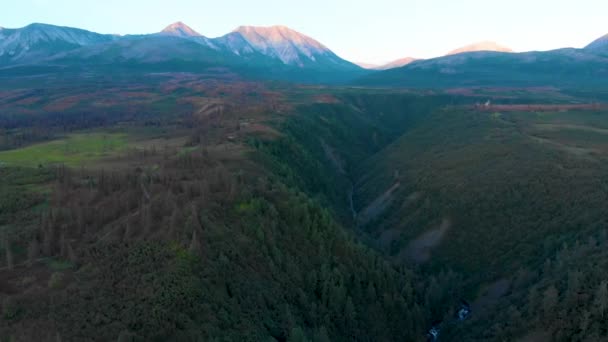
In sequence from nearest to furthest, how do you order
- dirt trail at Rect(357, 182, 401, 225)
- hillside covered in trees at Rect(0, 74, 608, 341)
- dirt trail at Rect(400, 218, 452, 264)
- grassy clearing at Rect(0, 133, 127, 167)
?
hillside covered in trees at Rect(0, 74, 608, 341) → grassy clearing at Rect(0, 133, 127, 167) → dirt trail at Rect(400, 218, 452, 264) → dirt trail at Rect(357, 182, 401, 225)

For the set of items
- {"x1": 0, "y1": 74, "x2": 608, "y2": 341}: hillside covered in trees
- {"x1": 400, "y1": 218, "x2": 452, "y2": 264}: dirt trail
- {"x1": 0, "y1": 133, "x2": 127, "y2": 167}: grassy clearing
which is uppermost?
{"x1": 0, "y1": 133, "x2": 127, "y2": 167}: grassy clearing

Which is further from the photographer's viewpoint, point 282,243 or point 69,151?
point 69,151

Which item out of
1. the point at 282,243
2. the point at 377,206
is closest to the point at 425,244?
the point at 377,206

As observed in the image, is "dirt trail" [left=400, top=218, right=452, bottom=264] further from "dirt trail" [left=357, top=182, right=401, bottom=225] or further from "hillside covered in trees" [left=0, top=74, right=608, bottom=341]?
"dirt trail" [left=357, top=182, right=401, bottom=225]

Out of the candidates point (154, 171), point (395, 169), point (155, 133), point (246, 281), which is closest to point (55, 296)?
point (246, 281)

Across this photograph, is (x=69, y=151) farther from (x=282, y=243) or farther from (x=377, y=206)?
(x=377, y=206)

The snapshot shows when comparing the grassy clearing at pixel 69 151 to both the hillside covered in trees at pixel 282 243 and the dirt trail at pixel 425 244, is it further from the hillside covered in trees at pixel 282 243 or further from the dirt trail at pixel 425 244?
the dirt trail at pixel 425 244

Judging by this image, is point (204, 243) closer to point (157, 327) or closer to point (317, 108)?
point (157, 327)

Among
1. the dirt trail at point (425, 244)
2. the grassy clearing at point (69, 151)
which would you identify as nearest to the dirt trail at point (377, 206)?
the dirt trail at point (425, 244)

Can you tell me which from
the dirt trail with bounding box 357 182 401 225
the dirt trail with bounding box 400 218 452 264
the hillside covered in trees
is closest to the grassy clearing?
the hillside covered in trees
